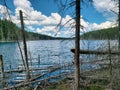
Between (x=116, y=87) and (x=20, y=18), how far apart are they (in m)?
9.19

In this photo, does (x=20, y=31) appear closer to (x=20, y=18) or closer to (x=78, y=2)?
(x=20, y=18)

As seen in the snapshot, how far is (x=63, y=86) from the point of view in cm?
1238

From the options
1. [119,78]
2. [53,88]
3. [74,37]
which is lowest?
[53,88]

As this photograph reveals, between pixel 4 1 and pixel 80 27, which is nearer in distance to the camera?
pixel 4 1

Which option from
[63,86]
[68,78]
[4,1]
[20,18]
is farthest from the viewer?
[20,18]

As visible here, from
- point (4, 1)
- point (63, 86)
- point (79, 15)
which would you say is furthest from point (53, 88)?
point (4, 1)

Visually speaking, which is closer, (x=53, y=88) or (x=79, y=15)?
(x=79, y=15)

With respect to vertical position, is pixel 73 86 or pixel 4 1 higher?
pixel 4 1

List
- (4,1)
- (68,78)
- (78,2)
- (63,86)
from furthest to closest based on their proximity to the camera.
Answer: (68,78) < (63,86) < (78,2) < (4,1)

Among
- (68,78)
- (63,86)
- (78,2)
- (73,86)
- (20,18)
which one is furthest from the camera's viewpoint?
(20,18)

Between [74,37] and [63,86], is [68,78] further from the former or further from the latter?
[74,37]

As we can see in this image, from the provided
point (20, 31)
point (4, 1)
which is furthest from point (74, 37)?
point (20, 31)

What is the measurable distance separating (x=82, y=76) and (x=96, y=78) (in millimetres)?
829

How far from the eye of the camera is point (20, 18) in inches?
649
